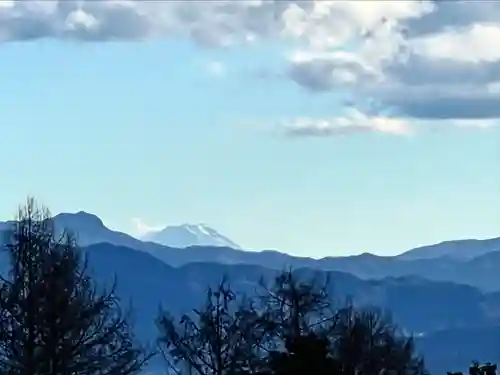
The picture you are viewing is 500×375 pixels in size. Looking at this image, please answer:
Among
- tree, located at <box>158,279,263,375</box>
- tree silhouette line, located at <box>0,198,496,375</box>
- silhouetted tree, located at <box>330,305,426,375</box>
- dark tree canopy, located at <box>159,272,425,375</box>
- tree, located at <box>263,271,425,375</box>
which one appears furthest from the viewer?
silhouetted tree, located at <box>330,305,426,375</box>

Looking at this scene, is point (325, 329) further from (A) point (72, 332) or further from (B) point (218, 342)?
(A) point (72, 332)

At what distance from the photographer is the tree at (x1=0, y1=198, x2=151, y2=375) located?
1203 inches

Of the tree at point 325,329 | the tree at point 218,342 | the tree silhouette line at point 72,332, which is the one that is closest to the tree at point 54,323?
the tree silhouette line at point 72,332

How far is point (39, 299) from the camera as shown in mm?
31094

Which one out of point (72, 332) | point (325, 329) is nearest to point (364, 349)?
point (325, 329)

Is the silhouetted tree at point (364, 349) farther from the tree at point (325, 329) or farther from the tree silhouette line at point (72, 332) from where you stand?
the tree silhouette line at point (72, 332)

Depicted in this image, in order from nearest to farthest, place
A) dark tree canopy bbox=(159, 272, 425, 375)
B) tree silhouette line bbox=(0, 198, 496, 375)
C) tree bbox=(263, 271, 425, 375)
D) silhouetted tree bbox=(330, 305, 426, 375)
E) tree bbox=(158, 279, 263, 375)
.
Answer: tree silhouette line bbox=(0, 198, 496, 375) → tree bbox=(158, 279, 263, 375) → dark tree canopy bbox=(159, 272, 425, 375) → tree bbox=(263, 271, 425, 375) → silhouetted tree bbox=(330, 305, 426, 375)

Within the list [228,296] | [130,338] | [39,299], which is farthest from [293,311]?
[39,299]

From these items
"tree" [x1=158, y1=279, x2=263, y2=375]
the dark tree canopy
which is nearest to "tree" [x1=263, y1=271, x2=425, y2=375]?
the dark tree canopy

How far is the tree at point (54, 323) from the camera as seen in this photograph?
3056cm

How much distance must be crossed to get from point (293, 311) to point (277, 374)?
12425 mm

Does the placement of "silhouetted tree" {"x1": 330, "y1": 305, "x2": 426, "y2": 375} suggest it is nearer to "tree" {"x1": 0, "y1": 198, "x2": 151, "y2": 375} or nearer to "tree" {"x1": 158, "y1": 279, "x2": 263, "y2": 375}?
"tree" {"x1": 158, "y1": 279, "x2": 263, "y2": 375}

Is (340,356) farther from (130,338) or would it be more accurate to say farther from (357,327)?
(130,338)

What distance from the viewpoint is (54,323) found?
101ft
